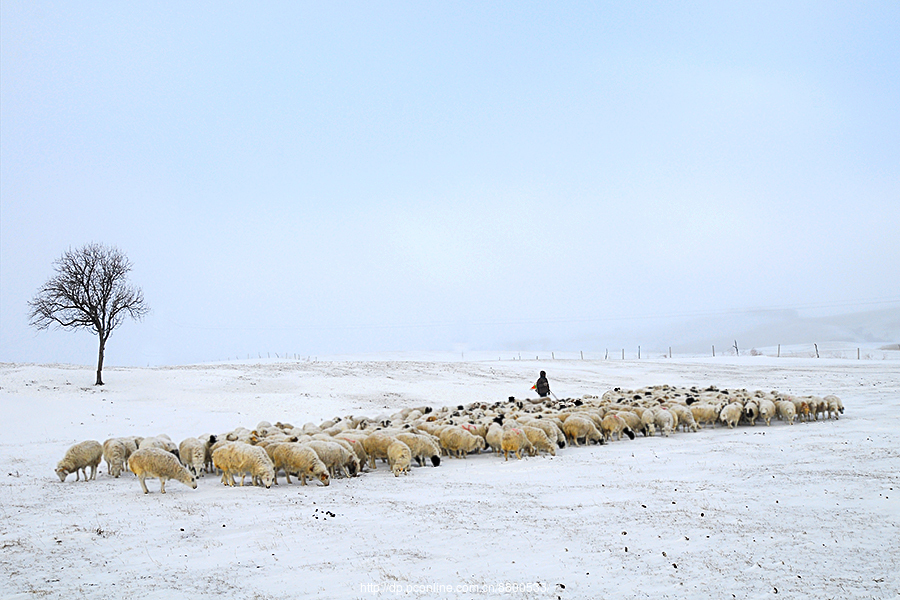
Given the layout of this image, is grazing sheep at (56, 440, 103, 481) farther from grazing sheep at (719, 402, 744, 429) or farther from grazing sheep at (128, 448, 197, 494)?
grazing sheep at (719, 402, 744, 429)

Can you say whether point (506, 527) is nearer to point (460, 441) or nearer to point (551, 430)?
point (460, 441)

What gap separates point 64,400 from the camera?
26891 mm

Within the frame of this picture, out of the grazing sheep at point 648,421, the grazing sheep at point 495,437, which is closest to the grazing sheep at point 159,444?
the grazing sheep at point 495,437

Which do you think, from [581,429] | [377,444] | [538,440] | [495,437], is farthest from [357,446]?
[581,429]

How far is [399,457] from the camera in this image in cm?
1330

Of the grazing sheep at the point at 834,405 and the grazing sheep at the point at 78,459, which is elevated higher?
the grazing sheep at the point at 834,405

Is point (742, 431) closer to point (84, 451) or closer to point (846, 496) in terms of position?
point (846, 496)

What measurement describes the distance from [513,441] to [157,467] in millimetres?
8105

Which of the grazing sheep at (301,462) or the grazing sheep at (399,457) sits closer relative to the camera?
the grazing sheep at (301,462)

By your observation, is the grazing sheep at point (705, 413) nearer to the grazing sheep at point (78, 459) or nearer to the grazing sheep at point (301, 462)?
the grazing sheep at point (301, 462)

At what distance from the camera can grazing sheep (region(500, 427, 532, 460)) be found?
14.7 meters

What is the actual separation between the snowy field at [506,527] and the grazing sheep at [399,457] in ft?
0.88

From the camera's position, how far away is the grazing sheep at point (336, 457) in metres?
12.4

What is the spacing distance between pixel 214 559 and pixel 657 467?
9.23 metres
